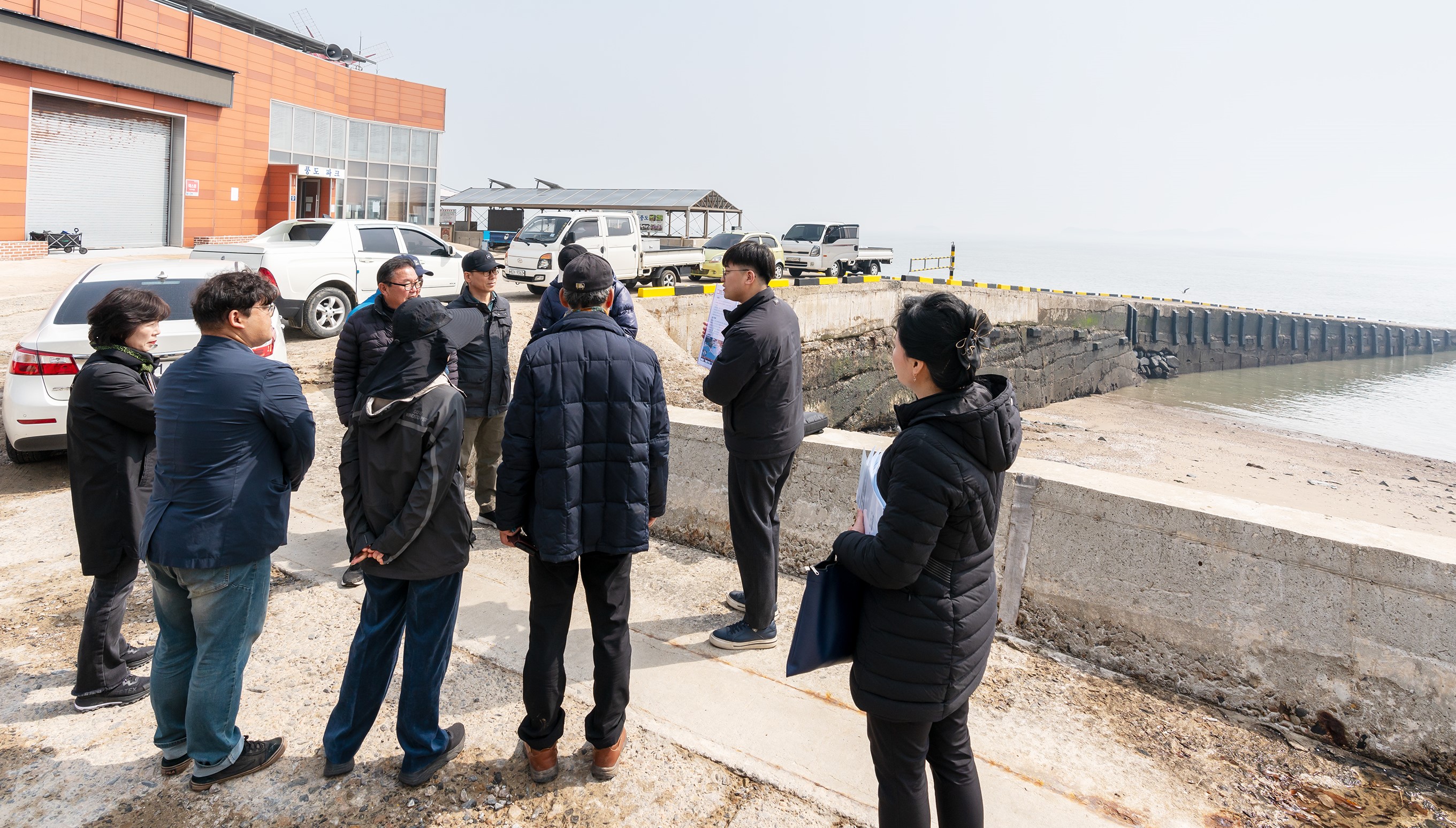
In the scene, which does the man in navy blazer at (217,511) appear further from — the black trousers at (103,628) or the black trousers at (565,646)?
the black trousers at (565,646)

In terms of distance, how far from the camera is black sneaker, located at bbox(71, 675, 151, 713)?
10.9 feet

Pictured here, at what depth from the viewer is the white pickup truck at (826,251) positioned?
2647 centimetres

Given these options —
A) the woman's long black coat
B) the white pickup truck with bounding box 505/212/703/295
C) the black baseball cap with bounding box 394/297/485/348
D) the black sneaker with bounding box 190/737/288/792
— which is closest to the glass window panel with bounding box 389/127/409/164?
the white pickup truck with bounding box 505/212/703/295

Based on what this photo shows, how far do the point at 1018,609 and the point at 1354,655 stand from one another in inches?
52.5

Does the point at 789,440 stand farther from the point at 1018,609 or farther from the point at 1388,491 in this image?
the point at 1388,491

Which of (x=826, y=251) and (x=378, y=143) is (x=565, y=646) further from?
(x=378, y=143)

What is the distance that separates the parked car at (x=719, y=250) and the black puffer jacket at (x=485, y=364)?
13.8 metres

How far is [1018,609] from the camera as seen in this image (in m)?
4.16

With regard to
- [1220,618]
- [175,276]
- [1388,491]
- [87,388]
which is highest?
[175,276]

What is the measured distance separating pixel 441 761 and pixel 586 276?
5.91ft

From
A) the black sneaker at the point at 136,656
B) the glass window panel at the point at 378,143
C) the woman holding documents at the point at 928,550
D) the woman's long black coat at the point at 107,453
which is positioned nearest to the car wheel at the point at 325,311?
the black sneaker at the point at 136,656

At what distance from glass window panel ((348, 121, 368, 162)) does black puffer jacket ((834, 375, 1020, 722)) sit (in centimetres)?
3081

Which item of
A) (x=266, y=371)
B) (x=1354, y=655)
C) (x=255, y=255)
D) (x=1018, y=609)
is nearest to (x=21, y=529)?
(x=266, y=371)

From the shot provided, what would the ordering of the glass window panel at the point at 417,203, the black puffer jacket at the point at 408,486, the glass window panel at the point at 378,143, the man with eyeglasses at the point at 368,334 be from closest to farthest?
1. the black puffer jacket at the point at 408,486
2. the man with eyeglasses at the point at 368,334
3. the glass window panel at the point at 378,143
4. the glass window panel at the point at 417,203
